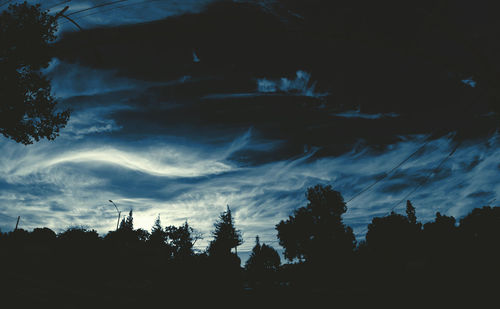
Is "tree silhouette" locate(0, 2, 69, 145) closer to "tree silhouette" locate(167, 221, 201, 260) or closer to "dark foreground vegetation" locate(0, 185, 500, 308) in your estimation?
"dark foreground vegetation" locate(0, 185, 500, 308)

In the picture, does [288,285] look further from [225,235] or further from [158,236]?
[158,236]

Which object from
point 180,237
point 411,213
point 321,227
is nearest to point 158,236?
→ point 180,237

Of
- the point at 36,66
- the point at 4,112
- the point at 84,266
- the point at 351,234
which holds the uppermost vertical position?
the point at 36,66

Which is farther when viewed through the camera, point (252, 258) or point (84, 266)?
point (252, 258)

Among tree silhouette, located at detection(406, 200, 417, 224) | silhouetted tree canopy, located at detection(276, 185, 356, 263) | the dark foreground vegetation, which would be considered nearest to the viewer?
the dark foreground vegetation

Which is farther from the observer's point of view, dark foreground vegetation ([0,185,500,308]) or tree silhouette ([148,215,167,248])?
tree silhouette ([148,215,167,248])

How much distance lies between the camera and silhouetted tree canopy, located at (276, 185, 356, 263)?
164 ft

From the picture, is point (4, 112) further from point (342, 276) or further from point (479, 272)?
point (342, 276)

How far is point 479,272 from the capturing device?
1085 centimetres

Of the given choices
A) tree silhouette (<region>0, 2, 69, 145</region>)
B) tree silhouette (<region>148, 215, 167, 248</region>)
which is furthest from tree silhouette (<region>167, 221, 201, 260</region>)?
tree silhouette (<region>0, 2, 69, 145</region>)

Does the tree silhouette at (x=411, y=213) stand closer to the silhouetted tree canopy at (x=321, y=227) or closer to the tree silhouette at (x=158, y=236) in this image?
the silhouetted tree canopy at (x=321, y=227)

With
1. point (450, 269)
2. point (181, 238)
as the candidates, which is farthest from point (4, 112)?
point (181, 238)

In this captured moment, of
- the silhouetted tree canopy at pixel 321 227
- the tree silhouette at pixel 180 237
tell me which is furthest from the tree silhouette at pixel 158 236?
the silhouetted tree canopy at pixel 321 227

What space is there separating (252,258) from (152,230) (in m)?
48.9
